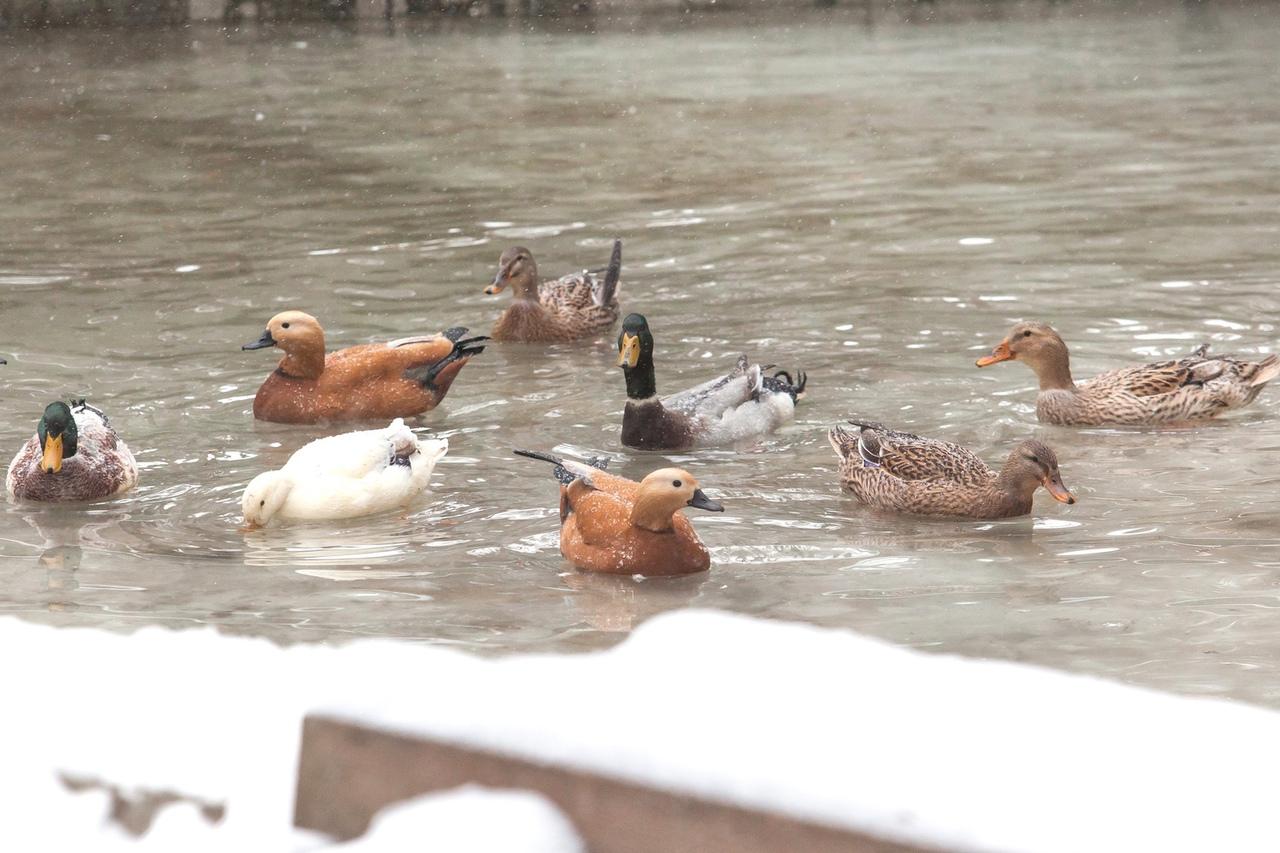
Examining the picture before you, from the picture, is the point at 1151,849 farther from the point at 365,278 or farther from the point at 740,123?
the point at 740,123

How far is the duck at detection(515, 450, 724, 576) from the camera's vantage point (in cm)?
701

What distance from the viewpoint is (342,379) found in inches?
396

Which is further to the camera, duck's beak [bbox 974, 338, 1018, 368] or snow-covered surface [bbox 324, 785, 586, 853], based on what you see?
duck's beak [bbox 974, 338, 1018, 368]

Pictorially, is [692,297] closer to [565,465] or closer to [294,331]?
[294,331]

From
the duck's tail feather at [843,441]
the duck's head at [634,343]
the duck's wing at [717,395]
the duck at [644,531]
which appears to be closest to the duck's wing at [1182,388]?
the duck's tail feather at [843,441]

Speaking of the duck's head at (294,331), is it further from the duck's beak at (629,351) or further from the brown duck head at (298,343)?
the duck's beak at (629,351)

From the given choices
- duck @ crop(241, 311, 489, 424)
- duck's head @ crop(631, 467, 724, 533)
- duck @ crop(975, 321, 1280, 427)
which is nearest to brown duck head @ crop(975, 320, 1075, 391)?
duck @ crop(975, 321, 1280, 427)

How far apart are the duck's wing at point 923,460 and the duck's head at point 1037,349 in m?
1.51

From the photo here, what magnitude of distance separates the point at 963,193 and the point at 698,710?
14196 millimetres

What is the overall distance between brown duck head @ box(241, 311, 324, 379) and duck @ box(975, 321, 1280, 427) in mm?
3550

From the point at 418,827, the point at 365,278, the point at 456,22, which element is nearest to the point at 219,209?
the point at 365,278

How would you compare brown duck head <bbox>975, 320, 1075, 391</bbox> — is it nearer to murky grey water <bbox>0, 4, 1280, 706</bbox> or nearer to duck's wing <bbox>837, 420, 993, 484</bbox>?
murky grey water <bbox>0, 4, 1280, 706</bbox>

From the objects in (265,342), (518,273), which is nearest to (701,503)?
(265,342)

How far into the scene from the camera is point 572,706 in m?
2.99
